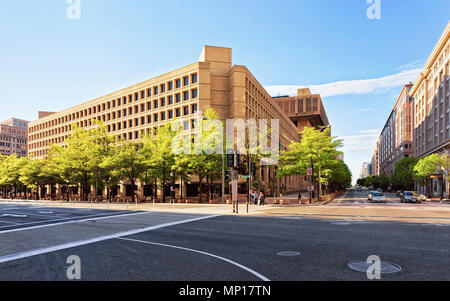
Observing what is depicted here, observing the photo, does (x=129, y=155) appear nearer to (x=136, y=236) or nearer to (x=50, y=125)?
(x=136, y=236)

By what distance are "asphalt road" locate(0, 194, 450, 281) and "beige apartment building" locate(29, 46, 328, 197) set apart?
3911 cm

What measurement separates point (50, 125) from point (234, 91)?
6743 cm

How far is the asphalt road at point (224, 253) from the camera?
24.0ft

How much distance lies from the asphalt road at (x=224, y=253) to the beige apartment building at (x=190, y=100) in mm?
39110

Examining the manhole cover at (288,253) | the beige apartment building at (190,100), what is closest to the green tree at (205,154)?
the beige apartment building at (190,100)

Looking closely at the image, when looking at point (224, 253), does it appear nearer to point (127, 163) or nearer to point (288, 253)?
point (288, 253)

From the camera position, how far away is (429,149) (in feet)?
235

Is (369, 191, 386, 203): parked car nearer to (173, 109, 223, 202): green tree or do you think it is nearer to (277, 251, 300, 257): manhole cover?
(173, 109, 223, 202): green tree

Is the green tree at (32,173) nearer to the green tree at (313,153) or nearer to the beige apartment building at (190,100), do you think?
the beige apartment building at (190,100)

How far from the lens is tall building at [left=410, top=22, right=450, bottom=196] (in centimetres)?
6004

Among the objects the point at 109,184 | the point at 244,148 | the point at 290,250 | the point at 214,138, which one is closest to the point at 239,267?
the point at 290,250

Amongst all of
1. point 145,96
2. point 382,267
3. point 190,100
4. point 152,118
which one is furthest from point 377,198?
point 145,96

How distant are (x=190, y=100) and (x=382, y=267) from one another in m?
50.8

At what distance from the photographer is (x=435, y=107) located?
68438 millimetres
